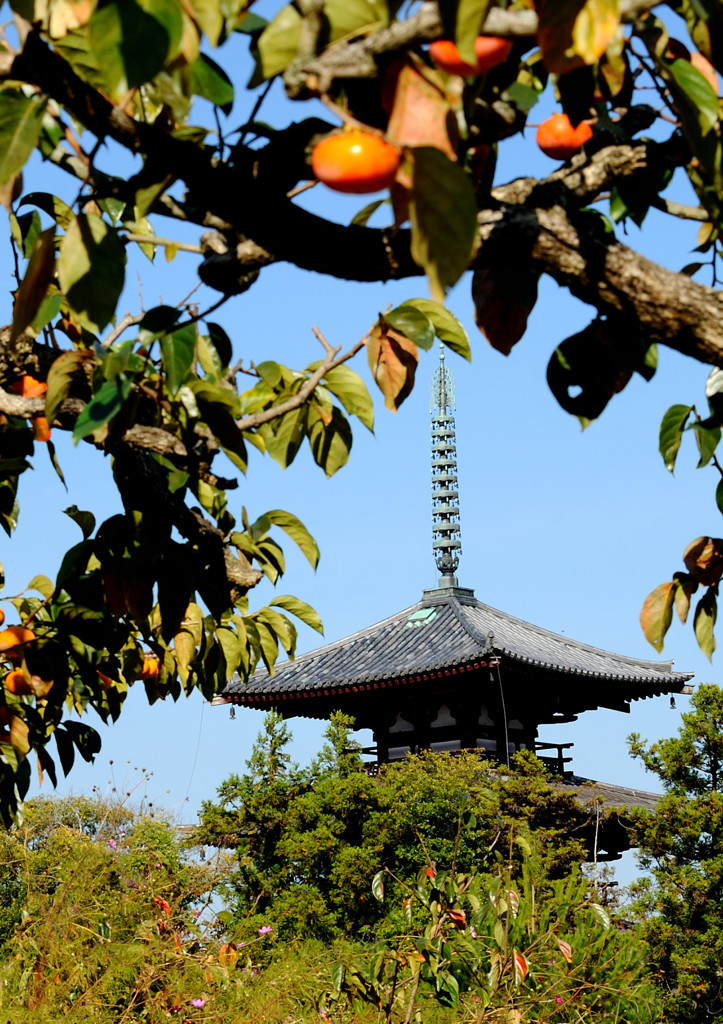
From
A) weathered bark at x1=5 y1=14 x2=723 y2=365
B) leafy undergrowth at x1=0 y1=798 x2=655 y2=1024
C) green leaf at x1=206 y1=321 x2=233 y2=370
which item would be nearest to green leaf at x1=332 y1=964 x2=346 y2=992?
leafy undergrowth at x1=0 y1=798 x2=655 y2=1024

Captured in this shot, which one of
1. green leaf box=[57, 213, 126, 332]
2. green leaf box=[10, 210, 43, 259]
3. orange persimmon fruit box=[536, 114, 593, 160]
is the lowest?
green leaf box=[57, 213, 126, 332]

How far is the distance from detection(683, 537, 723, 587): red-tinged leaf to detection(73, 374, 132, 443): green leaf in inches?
41.2

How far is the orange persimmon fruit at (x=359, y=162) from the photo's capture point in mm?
855

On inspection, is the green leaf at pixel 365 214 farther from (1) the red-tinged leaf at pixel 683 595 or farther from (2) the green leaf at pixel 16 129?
(1) the red-tinged leaf at pixel 683 595

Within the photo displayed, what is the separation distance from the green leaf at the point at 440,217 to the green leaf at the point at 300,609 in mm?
1917

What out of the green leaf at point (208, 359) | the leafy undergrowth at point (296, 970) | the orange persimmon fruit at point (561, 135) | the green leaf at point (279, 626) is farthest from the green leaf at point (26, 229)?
the leafy undergrowth at point (296, 970)

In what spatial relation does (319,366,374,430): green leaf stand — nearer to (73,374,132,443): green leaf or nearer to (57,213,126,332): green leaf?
(73,374,132,443): green leaf

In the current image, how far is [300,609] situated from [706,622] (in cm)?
108

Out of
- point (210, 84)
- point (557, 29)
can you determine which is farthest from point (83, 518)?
point (557, 29)

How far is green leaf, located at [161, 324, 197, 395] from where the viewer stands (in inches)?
58.6

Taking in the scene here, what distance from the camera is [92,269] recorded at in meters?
1.17

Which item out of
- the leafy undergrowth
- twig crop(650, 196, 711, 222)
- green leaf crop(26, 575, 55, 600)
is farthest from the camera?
the leafy undergrowth

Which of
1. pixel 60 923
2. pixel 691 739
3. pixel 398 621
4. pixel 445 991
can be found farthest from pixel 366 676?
pixel 445 991

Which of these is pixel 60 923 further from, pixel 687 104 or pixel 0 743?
pixel 687 104
